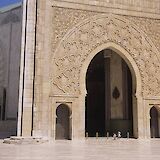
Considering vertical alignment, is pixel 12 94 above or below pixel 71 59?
below

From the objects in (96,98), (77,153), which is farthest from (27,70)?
(96,98)

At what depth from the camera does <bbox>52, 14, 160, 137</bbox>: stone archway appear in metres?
9.43

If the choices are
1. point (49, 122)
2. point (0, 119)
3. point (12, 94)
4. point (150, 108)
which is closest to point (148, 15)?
point (150, 108)

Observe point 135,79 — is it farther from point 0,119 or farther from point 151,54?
point 0,119

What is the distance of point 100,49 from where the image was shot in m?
9.98

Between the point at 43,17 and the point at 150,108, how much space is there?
15.9 feet

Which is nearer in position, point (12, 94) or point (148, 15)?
point (148, 15)

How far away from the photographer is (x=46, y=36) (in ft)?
30.5

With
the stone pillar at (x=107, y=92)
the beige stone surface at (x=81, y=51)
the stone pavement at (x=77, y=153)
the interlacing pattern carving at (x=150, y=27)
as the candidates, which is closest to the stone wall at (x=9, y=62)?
the stone pillar at (x=107, y=92)

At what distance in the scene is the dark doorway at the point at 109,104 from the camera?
1134 centimetres

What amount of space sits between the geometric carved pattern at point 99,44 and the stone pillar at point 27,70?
0.81 metres

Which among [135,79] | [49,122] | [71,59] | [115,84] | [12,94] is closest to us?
[49,122]

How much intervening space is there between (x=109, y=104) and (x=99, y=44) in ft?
9.66

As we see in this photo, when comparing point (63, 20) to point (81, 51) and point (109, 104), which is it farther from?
point (109, 104)
